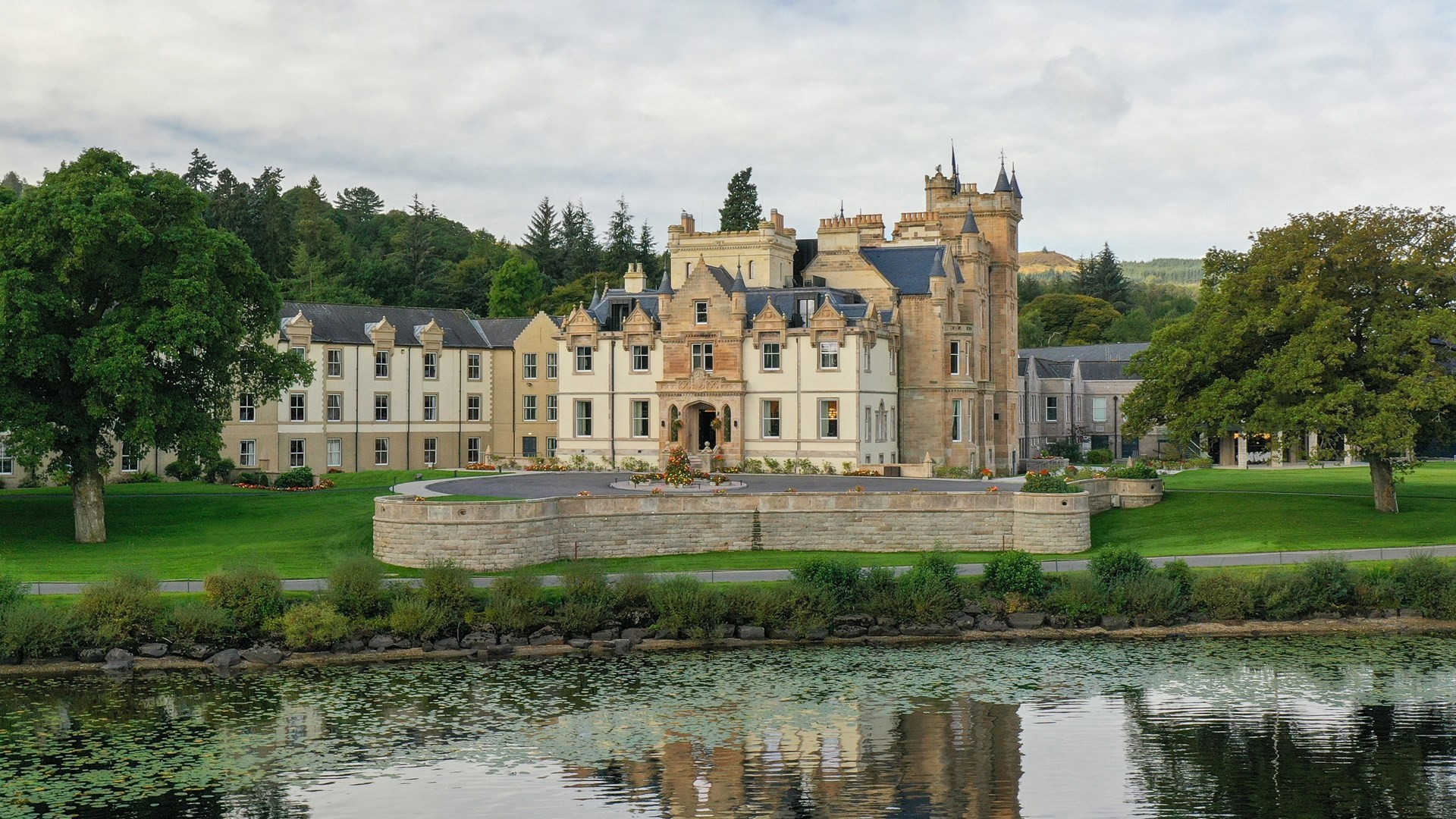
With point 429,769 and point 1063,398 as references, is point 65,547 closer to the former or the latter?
point 429,769

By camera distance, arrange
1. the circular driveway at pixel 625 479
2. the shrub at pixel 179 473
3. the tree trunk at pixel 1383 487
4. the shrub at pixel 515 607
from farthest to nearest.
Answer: the shrub at pixel 179 473 < the circular driveway at pixel 625 479 < the tree trunk at pixel 1383 487 < the shrub at pixel 515 607

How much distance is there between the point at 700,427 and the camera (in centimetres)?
7250

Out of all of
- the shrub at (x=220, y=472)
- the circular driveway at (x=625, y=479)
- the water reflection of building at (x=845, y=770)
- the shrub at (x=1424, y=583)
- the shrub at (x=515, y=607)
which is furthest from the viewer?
the shrub at (x=220, y=472)

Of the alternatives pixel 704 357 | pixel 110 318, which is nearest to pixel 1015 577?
pixel 110 318

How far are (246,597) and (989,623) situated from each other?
19.8m

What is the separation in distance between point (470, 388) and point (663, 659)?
4454 cm

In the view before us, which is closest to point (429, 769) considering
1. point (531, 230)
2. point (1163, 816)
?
point (1163, 816)

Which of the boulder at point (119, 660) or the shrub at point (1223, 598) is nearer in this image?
the boulder at point (119, 660)

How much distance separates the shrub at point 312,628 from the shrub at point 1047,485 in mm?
23960

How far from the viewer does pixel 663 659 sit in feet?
123

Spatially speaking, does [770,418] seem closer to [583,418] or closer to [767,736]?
[583,418]

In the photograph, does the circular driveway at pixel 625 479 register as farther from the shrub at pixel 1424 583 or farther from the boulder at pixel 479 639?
the shrub at pixel 1424 583

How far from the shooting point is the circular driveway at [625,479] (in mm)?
54750

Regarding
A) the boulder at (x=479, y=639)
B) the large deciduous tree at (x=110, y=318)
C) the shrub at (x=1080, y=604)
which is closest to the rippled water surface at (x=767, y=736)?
the boulder at (x=479, y=639)
